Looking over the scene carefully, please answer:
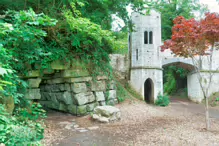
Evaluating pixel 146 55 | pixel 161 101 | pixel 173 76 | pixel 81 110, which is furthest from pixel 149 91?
pixel 173 76

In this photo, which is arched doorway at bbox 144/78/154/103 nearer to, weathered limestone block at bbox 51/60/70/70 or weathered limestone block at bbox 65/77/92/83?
weathered limestone block at bbox 65/77/92/83

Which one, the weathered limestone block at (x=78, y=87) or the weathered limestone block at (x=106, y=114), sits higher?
the weathered limestone block at (x=78, y=87)

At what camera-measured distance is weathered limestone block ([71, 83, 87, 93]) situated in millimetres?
7926

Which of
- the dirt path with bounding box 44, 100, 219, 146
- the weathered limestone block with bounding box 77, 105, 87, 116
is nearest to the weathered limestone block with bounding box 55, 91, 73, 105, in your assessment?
the weathered limestone block with bounding box 77, 105, 87, 116

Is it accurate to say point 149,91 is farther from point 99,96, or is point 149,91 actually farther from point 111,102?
point 99,96

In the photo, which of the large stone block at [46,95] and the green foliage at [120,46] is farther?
the large stone block at [46,95]

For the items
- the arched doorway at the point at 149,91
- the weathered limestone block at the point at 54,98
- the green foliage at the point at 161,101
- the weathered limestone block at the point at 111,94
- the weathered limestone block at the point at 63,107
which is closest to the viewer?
the weathered limestone block at the point at 63,107

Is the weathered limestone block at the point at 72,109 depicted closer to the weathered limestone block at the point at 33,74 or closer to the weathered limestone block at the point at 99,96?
the weathered limestone block at the point at 99,96

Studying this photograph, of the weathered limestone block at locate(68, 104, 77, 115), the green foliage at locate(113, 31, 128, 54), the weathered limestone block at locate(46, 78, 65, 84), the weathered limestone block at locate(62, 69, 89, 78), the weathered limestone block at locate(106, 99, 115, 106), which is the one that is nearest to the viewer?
the green foliage at locate(113, 31, 128, 54)

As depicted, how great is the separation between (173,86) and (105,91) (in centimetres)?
1494

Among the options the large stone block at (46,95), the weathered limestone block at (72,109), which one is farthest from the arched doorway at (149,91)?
the large stone block at (46,95)

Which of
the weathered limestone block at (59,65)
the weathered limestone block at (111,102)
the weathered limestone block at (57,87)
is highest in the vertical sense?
the weathered limestone block at (59,65)

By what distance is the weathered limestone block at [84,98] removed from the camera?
793cm

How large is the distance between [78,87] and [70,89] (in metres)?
0.39
